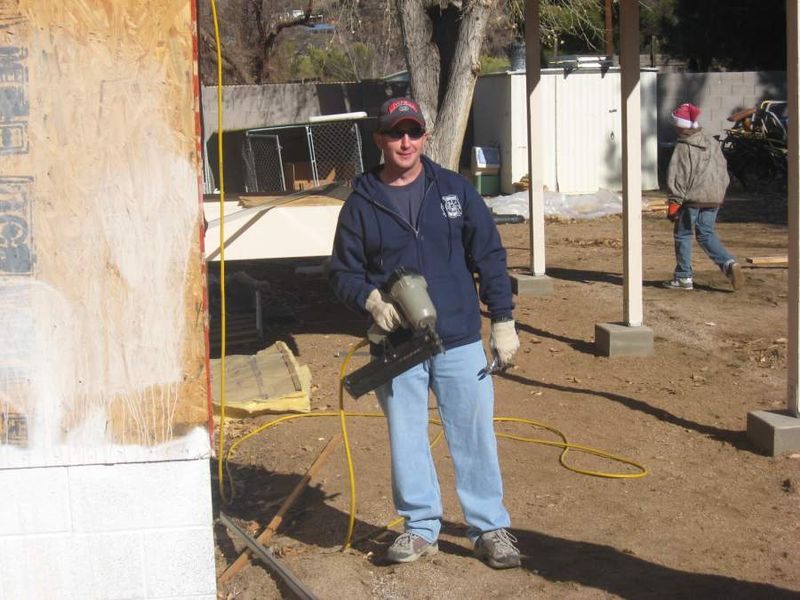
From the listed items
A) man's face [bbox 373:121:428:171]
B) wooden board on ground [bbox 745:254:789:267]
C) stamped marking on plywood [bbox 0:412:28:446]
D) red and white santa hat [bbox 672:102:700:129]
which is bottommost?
wooden board on ground [bbox 745:254:789:267]

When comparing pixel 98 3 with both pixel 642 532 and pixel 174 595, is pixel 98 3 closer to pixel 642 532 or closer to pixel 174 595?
pixel 174 595

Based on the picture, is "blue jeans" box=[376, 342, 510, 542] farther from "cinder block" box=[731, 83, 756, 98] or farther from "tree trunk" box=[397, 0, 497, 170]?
"cinder block" box=[731, 83, 756, 98]

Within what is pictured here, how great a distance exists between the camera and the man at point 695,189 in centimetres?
1053

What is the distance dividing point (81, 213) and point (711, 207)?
8.16 metres

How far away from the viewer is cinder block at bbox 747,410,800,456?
6000mm

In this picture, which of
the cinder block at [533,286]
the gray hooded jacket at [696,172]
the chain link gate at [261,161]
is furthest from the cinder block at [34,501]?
the chain link gate at [261,161]

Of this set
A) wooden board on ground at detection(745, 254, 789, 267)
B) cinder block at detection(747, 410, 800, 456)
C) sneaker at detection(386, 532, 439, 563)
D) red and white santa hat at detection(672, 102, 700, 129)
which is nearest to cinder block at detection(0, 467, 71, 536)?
sneaker at detection(386, 532, 439, 563)

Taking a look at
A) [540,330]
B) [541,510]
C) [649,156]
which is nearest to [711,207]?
[540,330]

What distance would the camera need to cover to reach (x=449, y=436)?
467cm

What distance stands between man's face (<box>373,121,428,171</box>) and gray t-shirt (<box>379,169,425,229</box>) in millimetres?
86

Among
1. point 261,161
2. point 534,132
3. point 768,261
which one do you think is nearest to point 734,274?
point 768,261

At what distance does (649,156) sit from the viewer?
20.4 meters

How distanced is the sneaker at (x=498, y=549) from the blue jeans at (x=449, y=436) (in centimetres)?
3

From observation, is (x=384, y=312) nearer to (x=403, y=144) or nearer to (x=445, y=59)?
(x=403, y=144)
